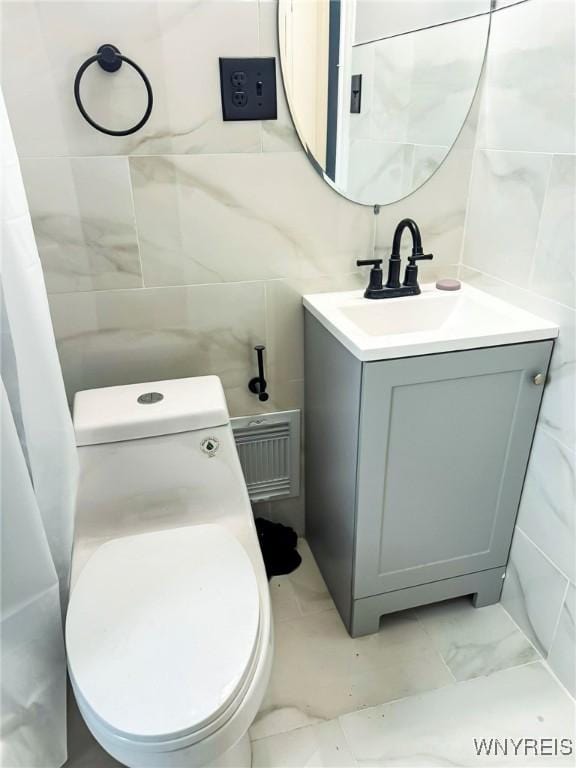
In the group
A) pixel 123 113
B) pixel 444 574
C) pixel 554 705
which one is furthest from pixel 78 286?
pixel 554 705

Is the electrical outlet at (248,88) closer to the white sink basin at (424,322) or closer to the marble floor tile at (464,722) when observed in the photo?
the white sink basin at (424,322)

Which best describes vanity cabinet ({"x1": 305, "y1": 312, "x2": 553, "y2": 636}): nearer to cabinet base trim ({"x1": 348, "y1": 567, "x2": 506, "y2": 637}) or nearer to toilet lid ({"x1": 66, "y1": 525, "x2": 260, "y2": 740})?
cabinet base trim ({"x1": 348, "y1": 567, "x2": 506, "y2": 637})

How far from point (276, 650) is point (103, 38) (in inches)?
60.5

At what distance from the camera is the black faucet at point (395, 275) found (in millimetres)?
1346

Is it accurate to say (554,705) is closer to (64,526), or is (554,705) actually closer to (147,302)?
(64,526)

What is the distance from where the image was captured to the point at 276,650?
4.65 feet

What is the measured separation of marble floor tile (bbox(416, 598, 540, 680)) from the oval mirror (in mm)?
1180

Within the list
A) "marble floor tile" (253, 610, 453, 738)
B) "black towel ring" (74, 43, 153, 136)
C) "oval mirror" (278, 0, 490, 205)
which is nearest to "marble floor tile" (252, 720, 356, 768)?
"marble floor tile" (253, 610, 453, 738)

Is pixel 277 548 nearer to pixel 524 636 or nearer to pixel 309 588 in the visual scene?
pixel 309 588

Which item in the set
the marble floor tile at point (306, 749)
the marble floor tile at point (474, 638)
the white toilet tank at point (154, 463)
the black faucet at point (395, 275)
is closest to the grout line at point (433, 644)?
the marble floor tile at point (474, 638)

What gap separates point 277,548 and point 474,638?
2.04 feet

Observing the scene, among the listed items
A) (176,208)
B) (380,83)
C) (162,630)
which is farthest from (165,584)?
(380,83)

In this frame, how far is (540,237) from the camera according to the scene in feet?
3.97

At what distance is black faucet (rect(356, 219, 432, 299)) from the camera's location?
1.35 meters
